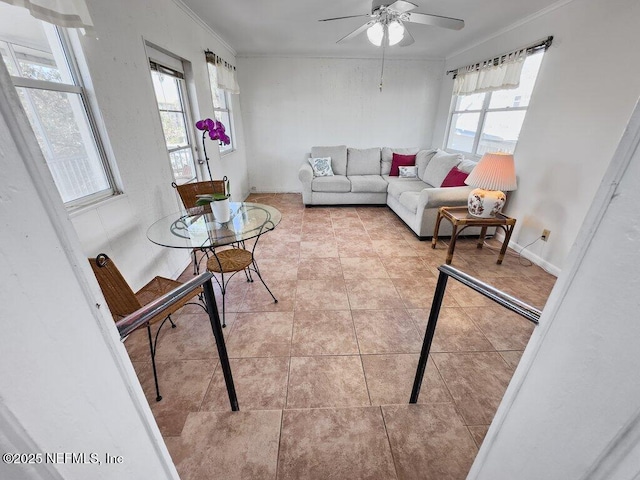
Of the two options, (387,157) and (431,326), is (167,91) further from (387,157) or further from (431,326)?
(387,157)

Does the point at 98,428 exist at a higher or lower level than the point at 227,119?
lower

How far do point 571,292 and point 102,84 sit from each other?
228 cm

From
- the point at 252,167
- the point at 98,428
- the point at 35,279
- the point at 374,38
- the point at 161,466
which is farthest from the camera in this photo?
the point at 252,167

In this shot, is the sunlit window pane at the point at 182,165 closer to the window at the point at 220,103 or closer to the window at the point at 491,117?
the window at the point at 220,103

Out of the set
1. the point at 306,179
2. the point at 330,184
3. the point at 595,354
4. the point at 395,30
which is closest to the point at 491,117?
the point at 395,30

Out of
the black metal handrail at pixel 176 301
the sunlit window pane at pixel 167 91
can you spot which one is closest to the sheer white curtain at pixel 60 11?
the sunlit window pane at pixel 167 91

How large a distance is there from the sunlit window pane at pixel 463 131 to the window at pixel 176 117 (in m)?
3.83

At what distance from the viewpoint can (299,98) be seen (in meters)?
4.69

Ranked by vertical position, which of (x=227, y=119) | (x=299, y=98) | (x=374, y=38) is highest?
(x=374, y=38)

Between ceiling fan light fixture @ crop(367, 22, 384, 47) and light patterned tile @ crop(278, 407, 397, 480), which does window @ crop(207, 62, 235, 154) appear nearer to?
ceiling fan light fixture @ crop(367, 22, 384, 47)

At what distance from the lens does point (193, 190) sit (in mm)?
2338

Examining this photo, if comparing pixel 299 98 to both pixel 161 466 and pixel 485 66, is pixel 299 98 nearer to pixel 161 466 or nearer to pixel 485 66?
pixel 485 66

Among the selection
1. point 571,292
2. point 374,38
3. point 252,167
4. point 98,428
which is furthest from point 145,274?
point 252,167

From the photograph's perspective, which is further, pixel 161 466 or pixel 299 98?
pixel 299 98
